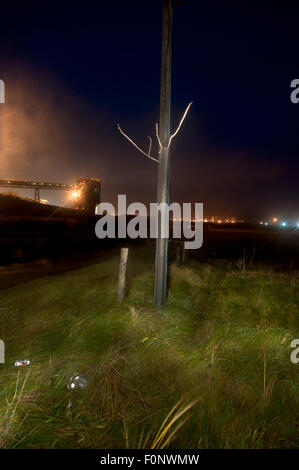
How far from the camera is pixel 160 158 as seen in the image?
15.2 ft

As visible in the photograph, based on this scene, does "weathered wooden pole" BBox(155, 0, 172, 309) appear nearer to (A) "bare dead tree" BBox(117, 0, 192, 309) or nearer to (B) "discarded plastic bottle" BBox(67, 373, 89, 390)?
(A) "bare dead tree" BBox(117, 0, 192, 309)

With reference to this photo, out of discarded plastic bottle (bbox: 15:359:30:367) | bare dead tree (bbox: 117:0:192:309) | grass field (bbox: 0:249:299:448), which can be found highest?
bare dead tree (bbox: 117:0:192:309)

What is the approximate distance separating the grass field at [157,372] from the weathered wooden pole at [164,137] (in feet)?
2.08

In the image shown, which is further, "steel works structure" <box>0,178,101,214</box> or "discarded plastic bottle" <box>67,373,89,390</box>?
"steel works structure" <box>0,178,101,214</box>

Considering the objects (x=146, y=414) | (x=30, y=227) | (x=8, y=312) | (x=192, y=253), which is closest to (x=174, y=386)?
(x=146, y=414)

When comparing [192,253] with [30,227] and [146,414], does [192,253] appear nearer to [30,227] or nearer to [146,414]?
[146,414]

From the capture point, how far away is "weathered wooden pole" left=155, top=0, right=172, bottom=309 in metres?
4.31

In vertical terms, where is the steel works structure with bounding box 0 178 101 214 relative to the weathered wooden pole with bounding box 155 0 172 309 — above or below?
above

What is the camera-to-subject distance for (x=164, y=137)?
450cm

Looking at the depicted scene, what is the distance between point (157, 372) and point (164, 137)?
3832 millimetres

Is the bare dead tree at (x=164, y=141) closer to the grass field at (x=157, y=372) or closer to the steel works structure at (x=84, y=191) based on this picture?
the grass field at (x=157, y=372)

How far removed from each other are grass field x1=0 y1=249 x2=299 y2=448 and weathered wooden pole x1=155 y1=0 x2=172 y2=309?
0.63m

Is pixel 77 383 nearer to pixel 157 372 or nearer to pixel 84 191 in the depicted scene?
pixel 157 372

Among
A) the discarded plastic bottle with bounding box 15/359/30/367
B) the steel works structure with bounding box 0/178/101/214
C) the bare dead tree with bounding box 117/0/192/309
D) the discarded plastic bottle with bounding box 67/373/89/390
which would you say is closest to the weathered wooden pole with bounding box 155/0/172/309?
the bare dead tree with bounding box 117/0/192/309
